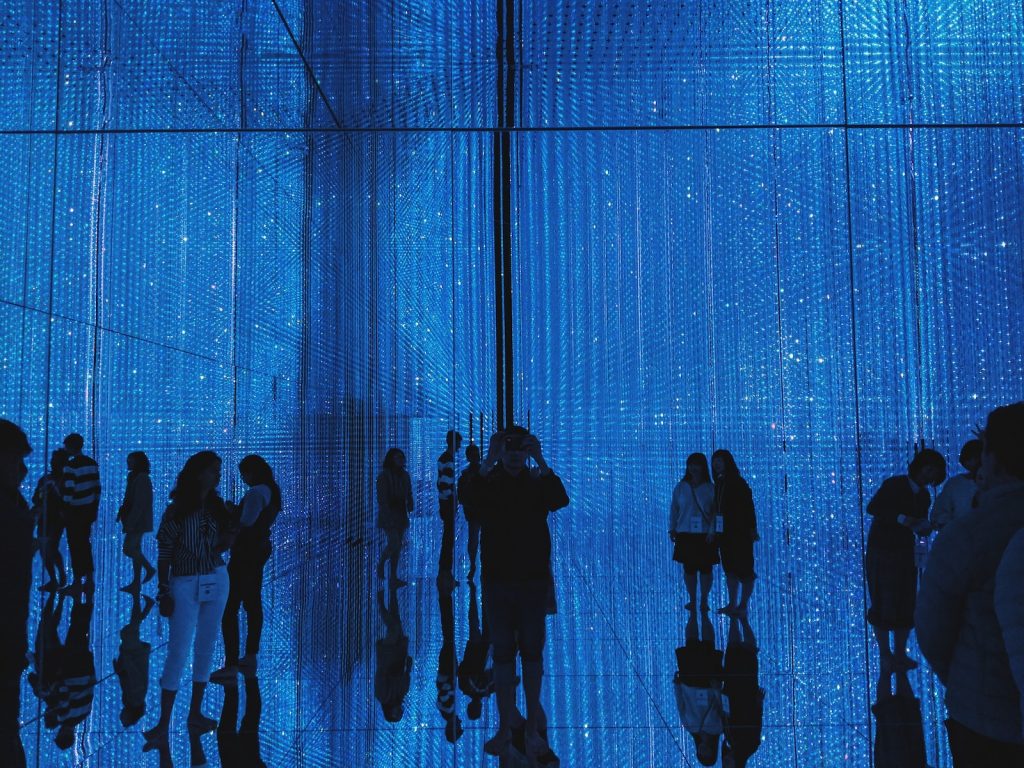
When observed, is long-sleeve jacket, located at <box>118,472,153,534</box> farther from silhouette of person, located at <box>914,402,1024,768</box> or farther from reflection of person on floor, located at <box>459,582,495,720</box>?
silhouette of person, located at <box>914,402,1024,768</box>

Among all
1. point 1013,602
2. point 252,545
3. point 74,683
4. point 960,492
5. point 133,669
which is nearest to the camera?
point 1013,602

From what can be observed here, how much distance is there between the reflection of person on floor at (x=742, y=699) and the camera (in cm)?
369

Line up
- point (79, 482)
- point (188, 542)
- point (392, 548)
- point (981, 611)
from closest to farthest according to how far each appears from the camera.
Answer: point (981, 611) → point (188, 542) → point (79, 482) → point (392, 548)

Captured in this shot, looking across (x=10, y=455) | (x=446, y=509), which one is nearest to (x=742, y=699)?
(x=10, y=455)

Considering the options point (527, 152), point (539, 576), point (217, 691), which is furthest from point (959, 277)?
point (217, 691)

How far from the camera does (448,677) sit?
5012 millimetres

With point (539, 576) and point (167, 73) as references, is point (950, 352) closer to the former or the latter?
point (539, 576)

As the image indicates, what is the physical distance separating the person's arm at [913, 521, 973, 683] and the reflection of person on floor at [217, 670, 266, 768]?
238 cm

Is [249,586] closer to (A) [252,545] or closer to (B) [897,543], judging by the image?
(A) [252,545]

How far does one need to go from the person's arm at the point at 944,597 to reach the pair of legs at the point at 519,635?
1.96m

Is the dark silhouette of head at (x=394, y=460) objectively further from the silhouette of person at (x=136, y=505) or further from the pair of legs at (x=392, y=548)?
the silhouette of person at (x=136, y=505)

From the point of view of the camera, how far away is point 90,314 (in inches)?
282

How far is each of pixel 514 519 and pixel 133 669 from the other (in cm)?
242

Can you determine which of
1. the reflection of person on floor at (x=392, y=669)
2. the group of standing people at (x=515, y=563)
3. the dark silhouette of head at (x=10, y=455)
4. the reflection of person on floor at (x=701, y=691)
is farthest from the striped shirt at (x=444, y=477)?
the dark silhouette of head at (x=10, y=455)
